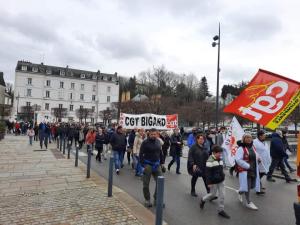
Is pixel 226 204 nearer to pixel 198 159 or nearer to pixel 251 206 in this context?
pixel 251 206

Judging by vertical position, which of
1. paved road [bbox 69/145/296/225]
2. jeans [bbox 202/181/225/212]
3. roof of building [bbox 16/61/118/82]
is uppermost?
roof of building [bbox 16/61/118/82]

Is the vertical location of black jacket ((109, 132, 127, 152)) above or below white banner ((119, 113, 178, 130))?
below

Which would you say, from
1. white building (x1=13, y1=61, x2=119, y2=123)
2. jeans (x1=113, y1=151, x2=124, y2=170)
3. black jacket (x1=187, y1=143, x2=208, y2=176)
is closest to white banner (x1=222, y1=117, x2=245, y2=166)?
black jacket (x1=187, y1=143, x2=208, y2=176)

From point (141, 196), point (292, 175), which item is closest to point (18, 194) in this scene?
point (141, 196)

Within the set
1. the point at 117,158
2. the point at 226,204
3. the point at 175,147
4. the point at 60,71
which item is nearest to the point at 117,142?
the point at 117,158

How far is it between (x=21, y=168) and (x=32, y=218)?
5.71m

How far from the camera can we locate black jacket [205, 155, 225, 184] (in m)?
5.70

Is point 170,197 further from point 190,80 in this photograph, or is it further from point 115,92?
point 115,92

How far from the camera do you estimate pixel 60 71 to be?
8212 centimetres

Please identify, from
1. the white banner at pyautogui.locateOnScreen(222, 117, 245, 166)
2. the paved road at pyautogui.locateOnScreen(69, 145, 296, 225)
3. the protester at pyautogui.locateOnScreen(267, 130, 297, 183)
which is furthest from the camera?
the white banner at pyautogui.locateOnScreen(222, 117, 245, 166)

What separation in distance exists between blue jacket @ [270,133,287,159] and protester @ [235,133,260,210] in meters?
3.35

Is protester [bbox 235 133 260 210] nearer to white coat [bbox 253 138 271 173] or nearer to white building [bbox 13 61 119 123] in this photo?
white coat [bbox 253 138 271 173]

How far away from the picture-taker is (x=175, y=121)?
15945 mm

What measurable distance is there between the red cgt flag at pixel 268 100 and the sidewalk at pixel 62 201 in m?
2.83
